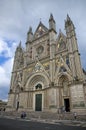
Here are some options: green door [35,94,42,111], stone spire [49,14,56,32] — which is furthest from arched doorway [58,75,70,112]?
stone spire [49,14,56,32]

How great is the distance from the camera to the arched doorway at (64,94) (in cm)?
1912

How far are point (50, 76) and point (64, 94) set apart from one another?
410 centimetres

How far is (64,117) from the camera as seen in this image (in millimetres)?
14844

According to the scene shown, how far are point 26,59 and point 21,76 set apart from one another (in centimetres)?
427

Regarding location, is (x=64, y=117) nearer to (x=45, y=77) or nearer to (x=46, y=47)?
(x=45, y=77)

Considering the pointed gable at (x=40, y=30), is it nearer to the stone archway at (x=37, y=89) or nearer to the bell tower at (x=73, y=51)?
the bell tower at (x=73, y=51)

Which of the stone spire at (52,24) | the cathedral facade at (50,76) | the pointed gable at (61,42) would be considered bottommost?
the cathedral facade at (50,76)

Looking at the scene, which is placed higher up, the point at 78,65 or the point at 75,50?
the point at 75,50

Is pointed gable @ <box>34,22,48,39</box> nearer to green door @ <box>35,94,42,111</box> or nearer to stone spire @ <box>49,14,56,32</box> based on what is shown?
stone spire @ <box>49,14,56,32</box>

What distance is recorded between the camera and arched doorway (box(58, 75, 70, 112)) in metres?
19.1

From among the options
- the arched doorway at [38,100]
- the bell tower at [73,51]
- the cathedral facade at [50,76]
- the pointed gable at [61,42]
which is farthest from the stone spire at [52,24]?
the arched doorway at [38,100]

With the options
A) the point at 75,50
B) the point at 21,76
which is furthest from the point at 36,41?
the point at 75,50

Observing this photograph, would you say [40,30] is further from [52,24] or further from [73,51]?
[73,51]

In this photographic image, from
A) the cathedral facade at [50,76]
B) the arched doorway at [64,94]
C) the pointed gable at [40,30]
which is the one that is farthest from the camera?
the pointed gable at [40,30]
